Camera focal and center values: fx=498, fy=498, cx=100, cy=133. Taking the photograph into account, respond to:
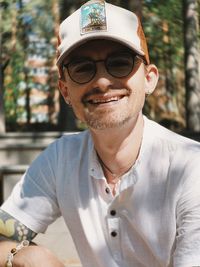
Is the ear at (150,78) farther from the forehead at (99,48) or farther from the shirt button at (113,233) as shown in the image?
the shirt button at (113,233)

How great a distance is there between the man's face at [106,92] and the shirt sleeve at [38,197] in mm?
274

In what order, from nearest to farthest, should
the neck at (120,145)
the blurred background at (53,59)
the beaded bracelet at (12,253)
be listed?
1. the neck at (120,145)
2. the beaded bracelet at (12,253)
3. the blurred background at (53,59)

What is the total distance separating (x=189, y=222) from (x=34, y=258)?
22.8 inches

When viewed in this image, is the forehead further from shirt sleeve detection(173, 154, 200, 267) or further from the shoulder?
shirt sleeve detection(173, 154, 200, 267)

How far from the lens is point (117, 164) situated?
1.74 metres

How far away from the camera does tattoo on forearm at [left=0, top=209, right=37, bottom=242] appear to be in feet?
6.10

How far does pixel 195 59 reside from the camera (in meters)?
9.97

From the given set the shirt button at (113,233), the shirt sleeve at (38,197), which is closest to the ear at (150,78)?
the shirt sleeve at (38,197)

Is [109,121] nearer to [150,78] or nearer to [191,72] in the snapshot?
[150,78]

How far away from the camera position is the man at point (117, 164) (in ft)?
5.16

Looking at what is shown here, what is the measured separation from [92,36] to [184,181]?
21.6 inches

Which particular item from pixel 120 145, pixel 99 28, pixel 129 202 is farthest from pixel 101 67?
pixel 129 202

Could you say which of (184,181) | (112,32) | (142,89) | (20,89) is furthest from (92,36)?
(20,89)

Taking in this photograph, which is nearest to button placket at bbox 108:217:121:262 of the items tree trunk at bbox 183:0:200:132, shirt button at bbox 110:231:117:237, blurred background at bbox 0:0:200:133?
shirt button at bbox 110:231:117:237
